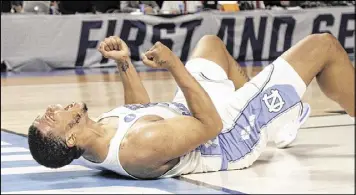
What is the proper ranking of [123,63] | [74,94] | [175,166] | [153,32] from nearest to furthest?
1. [175,166]
2. [123,63]
3. [74,94]
4. [153,32]

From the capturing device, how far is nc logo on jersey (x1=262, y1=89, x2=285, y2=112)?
15.3ft

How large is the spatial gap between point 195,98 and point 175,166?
0.38m

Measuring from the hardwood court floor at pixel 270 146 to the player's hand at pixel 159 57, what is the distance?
61 cm

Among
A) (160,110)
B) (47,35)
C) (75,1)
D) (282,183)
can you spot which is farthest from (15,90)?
(282,183)

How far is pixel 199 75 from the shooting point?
201 inches

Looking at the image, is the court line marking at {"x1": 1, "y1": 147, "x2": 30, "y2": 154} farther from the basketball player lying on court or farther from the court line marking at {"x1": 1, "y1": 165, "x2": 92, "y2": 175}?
the basketball player lying on court

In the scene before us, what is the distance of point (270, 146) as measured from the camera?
5398 mm

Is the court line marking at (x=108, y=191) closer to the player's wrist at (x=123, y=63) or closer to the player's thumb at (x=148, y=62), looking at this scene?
the player's thumb at (x=148, y=62)

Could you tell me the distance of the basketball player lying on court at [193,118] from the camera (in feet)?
13.4

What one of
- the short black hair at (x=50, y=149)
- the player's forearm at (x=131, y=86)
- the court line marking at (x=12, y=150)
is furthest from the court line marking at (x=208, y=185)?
the court line marking at (x=12, y=150)

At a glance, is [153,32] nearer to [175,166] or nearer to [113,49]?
[113,49]

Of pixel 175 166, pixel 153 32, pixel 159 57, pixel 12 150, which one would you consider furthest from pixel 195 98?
pixel 153 32

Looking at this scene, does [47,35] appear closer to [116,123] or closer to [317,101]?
[317,101]

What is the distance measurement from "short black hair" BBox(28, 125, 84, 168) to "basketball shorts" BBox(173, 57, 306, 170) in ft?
2.66
